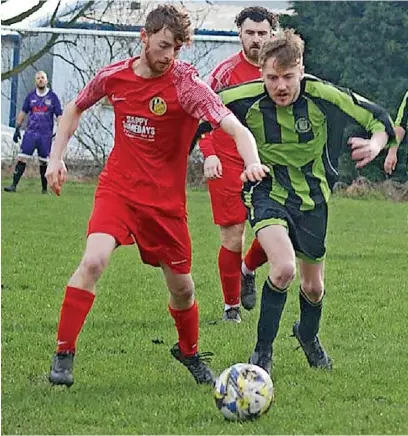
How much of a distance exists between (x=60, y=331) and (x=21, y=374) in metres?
0.55

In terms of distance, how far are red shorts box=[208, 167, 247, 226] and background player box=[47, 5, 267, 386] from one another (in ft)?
7.21

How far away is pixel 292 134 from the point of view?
241 inches

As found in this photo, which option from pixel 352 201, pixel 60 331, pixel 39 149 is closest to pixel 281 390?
pixel 60 331

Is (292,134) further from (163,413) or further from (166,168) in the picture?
(163,413)

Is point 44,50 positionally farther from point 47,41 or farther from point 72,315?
point 72,315

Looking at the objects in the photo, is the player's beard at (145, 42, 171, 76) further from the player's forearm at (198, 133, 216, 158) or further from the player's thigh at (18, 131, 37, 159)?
the player's thigh at (18, 131, 37, 159)

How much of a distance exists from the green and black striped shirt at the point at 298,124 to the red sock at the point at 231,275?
6.62ft

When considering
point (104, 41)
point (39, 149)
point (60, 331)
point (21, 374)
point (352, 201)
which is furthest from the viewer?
point (104, 41)

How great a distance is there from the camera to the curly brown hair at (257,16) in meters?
7.76

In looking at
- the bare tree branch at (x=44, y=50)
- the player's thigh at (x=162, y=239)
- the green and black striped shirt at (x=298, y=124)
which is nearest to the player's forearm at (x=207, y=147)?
the green and black striped shirt at (x=298, y=124)

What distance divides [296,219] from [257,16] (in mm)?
2164

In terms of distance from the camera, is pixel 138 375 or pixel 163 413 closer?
pixel 163 413

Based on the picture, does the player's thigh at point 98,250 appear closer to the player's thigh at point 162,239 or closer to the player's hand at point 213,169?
the player's thigh at point 162,239

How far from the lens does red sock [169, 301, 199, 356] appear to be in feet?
19.9
